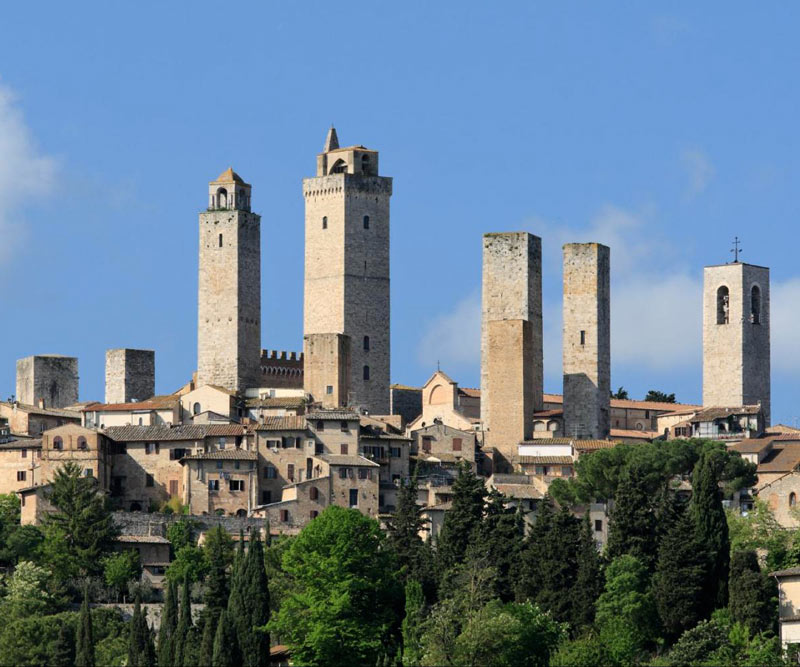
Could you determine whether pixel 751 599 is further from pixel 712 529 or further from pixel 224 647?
pixel 224 647

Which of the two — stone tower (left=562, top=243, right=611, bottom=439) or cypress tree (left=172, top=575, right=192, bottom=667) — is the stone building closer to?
stone tower (left=562, top=243, right=611, bottom=439)

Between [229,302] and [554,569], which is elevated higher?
[229,302]

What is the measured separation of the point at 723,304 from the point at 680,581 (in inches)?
1433

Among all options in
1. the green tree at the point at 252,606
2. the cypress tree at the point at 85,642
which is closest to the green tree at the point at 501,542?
the green tree at the point at 252,606

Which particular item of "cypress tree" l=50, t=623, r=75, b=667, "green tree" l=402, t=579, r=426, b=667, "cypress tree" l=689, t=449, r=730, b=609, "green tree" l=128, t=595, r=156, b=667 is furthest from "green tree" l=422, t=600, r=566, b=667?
"cypress tree" l=50, t=623, r=75, b=667

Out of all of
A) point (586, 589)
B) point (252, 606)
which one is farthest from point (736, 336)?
point (252, 606)

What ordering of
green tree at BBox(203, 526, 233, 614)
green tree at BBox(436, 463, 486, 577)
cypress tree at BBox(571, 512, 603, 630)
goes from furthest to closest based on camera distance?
1. green tree at BBox(436, 463, 486, 577)
2. green tree at BBox(203, 526, 233, 614)
3. cypress tree at BBox(571, 512, 603, 630)

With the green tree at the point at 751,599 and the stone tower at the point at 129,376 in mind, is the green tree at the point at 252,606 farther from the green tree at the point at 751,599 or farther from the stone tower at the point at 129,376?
the stone tower at the point at 129,376

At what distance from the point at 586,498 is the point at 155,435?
14.6m

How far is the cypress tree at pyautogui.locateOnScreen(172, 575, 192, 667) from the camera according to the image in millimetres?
67188

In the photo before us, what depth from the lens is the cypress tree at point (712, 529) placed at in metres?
70.2

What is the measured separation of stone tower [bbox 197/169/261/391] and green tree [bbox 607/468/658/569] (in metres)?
28.1

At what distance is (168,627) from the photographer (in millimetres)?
68625

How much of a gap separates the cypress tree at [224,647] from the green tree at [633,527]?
11400 millimetres
